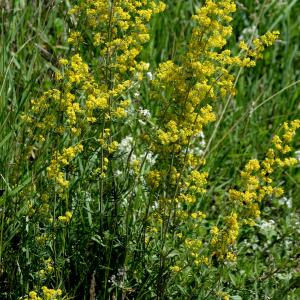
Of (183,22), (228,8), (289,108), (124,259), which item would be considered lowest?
(124,259)

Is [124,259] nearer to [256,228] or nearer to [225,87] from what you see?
[225,87]

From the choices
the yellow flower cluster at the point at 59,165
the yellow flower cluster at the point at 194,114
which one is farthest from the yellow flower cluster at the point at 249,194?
the yellow flower cluster at the point at 59,165

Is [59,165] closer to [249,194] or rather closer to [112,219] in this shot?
[112,219]

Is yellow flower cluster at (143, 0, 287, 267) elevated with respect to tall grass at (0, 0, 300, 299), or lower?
elevated

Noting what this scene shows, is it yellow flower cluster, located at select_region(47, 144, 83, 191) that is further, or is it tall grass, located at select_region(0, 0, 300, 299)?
tall grass, located at select_region(0, 0, 300, 299)

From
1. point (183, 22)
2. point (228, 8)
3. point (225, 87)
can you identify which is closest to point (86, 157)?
point (225, 87)

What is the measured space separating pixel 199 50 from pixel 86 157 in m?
0.64

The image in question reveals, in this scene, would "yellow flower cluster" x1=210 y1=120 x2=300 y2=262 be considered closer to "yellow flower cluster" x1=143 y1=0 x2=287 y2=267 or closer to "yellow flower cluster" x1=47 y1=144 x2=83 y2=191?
"yellow flower cluster" x1=143 y1=0 x2=287 y2=267

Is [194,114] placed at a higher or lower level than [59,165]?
higher

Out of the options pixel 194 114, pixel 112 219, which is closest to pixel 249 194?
pixel 194 114

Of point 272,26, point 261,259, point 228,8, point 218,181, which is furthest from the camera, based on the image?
point 272,26

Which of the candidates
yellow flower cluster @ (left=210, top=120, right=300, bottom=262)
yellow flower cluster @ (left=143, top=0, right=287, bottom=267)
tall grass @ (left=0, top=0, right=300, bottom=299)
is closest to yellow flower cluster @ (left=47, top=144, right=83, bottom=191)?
tall grass @ (left=0, top=0, right=300, bottom=299)

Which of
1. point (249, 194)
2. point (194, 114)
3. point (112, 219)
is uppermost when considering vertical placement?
point (194, 114)

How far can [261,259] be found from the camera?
3617mm
